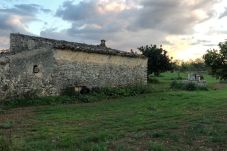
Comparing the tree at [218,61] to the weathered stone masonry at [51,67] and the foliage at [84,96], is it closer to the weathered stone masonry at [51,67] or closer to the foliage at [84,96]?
the foliage at [84,96]

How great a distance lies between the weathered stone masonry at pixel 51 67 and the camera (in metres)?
21.9

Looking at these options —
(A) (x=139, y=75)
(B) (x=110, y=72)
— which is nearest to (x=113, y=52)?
(B) (x=110, y=72)

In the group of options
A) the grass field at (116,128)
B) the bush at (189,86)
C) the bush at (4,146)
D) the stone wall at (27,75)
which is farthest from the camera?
the bush at (189,86)

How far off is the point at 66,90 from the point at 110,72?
4828 millimetres

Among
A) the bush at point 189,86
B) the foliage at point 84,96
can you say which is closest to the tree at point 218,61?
the foliage at point 84,96

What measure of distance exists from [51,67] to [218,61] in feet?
37.6

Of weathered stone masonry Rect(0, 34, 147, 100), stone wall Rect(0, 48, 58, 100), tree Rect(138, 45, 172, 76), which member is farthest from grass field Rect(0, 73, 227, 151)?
tree Rect(138, 45, 172, 76)

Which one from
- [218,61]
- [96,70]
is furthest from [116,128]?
[96,70]

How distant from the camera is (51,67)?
23438 mm

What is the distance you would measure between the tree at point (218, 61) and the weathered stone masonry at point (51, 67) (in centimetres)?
1093

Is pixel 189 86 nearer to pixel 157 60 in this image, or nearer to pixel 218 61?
pixel 157 60

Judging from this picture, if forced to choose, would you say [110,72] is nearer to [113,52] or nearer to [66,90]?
[113,52]

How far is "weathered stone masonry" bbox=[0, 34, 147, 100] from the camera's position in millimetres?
21891

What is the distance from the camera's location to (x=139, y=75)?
103ft
